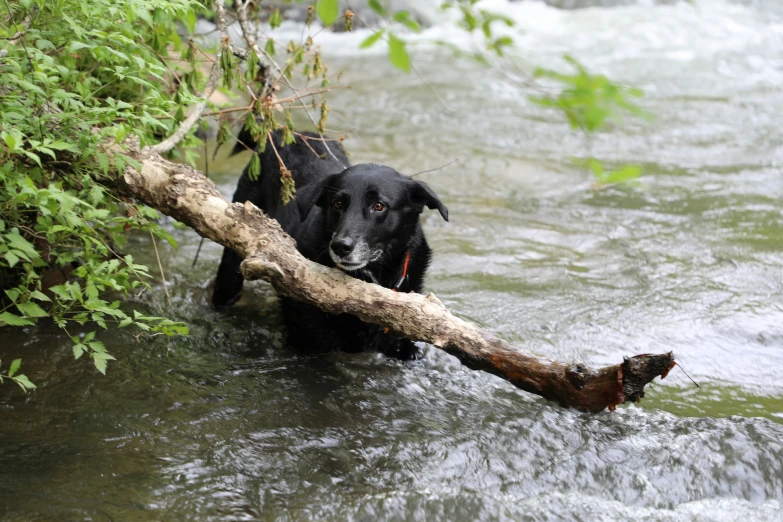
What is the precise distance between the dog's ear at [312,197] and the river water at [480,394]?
35.7 inches

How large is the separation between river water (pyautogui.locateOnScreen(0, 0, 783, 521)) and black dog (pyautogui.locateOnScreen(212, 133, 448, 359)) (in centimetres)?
16

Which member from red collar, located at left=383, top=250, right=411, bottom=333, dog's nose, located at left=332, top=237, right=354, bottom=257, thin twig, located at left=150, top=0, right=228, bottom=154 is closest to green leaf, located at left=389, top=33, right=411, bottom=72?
dog's nose, located at left=332, top=237, right=354, bottom=257

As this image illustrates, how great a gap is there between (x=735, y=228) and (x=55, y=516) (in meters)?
5.95

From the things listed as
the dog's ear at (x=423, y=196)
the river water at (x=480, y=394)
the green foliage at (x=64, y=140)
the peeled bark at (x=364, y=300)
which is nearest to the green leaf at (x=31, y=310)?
the green foliage at (x=64, y=140)

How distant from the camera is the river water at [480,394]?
326cm

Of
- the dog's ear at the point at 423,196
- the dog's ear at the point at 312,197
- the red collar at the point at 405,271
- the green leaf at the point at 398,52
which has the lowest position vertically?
the red collar at the point at 405,271

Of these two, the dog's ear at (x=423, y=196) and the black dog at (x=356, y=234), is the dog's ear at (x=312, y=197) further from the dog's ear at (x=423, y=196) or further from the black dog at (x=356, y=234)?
the dog's ear at (x=423, y=196)

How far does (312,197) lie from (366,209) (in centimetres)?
39

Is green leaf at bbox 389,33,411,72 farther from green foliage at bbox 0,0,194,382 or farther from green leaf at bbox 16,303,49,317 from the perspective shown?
green leaf at bbox 16,303,49,317

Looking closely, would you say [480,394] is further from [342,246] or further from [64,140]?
[64,140]

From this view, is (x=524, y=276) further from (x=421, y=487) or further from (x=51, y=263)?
(x=51, y=263)

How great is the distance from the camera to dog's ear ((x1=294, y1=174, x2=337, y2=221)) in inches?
168

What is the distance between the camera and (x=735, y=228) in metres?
6.79

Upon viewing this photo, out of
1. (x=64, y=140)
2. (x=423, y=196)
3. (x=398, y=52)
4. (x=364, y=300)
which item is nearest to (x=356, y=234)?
(x=364, y=300)
